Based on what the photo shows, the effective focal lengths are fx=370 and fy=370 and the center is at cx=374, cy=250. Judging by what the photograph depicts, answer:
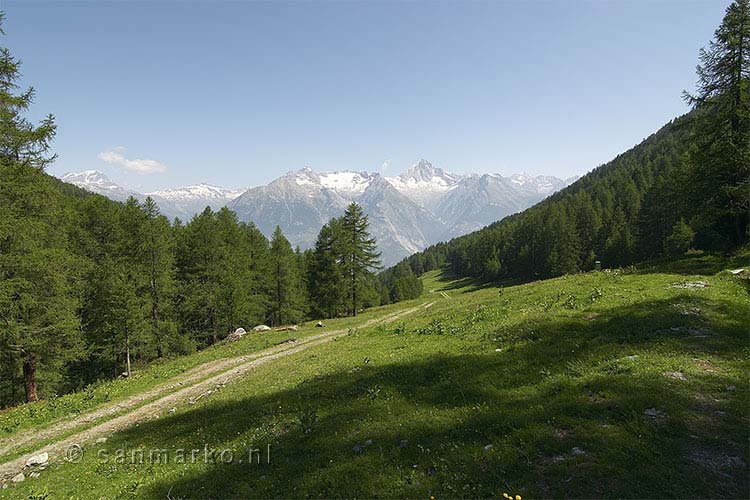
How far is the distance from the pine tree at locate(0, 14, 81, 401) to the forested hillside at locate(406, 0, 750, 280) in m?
47.3

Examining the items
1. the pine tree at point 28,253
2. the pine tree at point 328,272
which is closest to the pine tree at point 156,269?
the pine tree at point 28,253

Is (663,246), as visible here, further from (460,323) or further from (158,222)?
(158,222)

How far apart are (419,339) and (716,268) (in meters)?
19.0

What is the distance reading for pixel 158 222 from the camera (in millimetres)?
41938

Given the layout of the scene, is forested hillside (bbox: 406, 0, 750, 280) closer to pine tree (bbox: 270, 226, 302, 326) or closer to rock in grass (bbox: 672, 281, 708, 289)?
rock in grass (bbox: 672, 281, 708, 289)

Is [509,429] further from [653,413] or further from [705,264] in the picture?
[705,264]

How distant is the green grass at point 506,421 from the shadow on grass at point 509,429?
43 mm

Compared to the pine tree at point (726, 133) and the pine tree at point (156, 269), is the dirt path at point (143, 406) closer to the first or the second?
the pine tree at point (156, 269)

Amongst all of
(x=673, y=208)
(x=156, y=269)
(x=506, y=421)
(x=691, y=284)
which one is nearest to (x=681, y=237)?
(x=673, y=208)

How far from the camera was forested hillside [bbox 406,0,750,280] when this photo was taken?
26.9 metres

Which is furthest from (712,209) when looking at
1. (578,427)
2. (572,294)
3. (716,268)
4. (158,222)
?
(158,222)

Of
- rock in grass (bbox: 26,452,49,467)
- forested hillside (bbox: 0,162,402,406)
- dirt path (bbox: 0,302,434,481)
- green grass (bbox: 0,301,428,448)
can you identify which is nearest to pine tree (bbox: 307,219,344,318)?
forested hillside (bbox: 0,162,402,406)

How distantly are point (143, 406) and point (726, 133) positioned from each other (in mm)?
44217

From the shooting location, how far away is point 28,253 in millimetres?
25125
